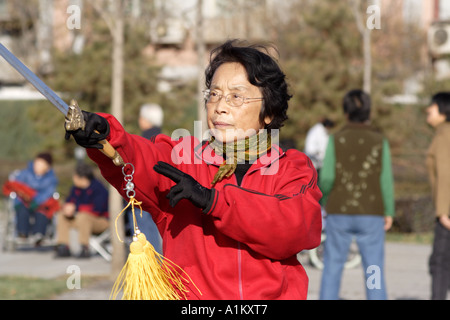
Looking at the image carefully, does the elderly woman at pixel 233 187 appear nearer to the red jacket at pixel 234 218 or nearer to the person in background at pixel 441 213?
the red jacket at pixel 234 218

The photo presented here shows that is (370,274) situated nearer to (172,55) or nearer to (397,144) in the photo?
(397,144)

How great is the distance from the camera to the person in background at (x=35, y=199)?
1003 cm

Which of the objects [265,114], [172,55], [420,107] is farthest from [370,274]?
[172,55]

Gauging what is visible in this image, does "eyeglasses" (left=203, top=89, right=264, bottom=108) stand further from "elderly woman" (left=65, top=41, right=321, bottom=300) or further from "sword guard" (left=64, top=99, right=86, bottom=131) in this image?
"sword guard" (left=64, top=99, right=86, bottom=131)

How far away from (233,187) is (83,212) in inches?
288

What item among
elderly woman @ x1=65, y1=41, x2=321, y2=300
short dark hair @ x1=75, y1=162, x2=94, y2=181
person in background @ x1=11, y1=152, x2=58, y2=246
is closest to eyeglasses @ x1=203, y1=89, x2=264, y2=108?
elderly woman @ x1=65, y1=41, x2=321, y2=300

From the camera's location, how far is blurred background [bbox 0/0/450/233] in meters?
17.2

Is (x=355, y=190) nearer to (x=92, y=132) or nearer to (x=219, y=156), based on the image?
(x=219, y=156)

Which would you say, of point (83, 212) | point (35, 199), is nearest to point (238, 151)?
point (83, 212)

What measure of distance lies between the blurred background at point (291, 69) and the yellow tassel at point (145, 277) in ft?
39.8

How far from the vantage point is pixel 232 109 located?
2.70 meters

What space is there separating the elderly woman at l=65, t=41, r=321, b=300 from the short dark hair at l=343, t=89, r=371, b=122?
3432 millimetres
